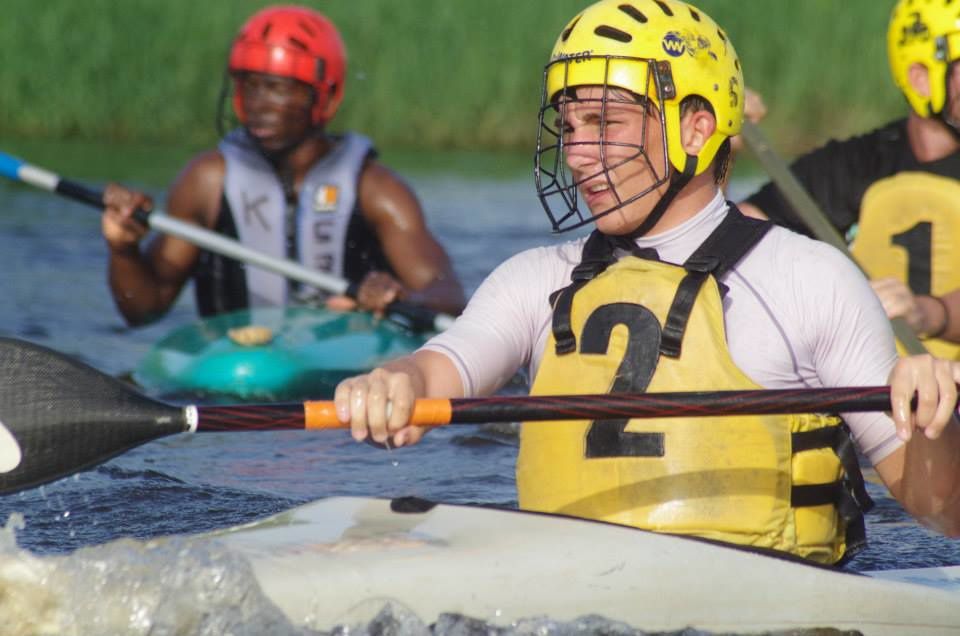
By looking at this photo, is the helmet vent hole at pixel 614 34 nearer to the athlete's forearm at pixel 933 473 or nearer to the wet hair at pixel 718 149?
the wet hair at pixel 718 149

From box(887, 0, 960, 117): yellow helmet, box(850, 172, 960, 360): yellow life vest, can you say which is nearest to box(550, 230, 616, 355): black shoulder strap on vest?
box(887, 0, 960, 117): yellow helmet

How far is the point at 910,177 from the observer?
18.5ft

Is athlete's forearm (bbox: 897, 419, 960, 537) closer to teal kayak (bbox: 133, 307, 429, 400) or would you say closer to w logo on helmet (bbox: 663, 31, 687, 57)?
w logo on helmet (bbox: 663, 31, 687, 57)

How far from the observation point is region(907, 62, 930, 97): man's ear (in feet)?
18.0

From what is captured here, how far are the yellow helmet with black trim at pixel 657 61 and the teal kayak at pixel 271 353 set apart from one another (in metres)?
2.92

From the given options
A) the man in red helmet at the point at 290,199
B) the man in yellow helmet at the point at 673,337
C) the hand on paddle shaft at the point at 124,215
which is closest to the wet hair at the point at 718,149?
the man in yellow helmet at the point at 673,337

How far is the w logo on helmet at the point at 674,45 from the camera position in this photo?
137 inches

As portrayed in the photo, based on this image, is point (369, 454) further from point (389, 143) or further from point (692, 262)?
point (389, 143)

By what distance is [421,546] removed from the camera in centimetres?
312

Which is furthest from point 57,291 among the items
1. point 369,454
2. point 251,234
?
point 369,454

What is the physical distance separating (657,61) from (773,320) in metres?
0.60

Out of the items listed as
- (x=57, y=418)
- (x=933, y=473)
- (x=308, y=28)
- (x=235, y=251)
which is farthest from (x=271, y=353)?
(x=933, y=473)

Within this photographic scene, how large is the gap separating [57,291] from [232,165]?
9.51 ft

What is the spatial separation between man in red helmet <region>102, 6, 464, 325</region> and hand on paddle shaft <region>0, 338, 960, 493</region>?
125 inches
